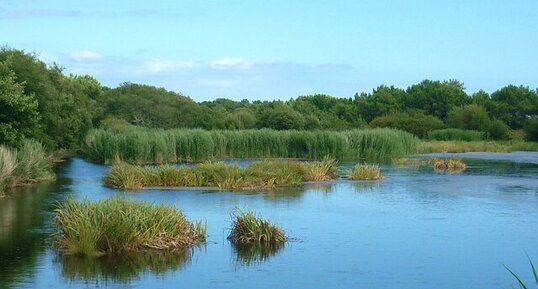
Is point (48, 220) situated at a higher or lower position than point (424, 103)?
lower

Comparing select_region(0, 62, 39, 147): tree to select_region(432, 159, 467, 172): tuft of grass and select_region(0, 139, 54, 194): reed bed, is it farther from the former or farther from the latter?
select_region(432, 159, 467, 172): tuft of grass

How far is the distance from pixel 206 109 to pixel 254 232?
58.1m

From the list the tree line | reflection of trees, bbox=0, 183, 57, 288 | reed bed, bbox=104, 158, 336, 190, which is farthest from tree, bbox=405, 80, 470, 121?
A: reflection of trees, bbox=0, 183, 57, 288

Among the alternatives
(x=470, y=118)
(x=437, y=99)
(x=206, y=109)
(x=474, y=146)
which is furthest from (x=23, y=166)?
(x=437, y=99)

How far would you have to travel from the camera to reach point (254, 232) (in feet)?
59.3

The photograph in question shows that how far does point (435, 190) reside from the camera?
30.3m

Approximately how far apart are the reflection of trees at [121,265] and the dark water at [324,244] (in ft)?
0.07

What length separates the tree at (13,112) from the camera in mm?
29058

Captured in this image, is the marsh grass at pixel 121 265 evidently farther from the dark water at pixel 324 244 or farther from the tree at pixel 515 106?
the tree at pixel 515 106

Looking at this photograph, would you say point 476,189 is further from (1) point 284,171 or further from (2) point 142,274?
(2) point 142,274

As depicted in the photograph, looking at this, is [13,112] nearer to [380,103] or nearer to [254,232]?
[254,232]

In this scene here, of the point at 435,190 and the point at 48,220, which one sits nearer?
the point at 48,220

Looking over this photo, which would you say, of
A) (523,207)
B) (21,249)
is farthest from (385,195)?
(21,249)

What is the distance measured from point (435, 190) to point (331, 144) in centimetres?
2036
